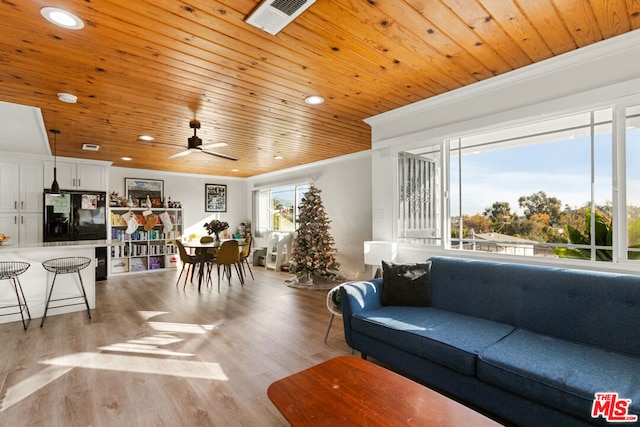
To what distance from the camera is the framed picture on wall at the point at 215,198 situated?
838 centimetres

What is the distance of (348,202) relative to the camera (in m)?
6.17

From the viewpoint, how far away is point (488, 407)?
5.99ft

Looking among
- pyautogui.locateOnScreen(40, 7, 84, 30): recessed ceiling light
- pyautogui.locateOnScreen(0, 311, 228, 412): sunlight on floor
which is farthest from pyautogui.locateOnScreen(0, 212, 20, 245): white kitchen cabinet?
pyautogui.locateOnScreen(40, 7, 84, 30): recessed ceiling light

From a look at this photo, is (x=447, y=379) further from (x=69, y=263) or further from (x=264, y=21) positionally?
(x=69, y=263)

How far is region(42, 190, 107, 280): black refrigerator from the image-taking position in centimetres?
571

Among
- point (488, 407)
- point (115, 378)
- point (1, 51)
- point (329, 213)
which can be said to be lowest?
point (115, 378)

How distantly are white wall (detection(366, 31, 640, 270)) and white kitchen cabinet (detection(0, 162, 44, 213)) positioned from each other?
6.05 metres

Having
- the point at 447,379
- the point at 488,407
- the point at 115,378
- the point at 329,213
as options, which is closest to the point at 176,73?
the point at 115,378

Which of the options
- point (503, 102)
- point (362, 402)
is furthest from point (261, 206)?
point (362, 402)

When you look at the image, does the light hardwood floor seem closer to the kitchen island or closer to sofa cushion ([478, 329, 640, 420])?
the kitchen island

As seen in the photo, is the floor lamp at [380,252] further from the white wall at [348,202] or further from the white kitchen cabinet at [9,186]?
the white kitchen cabinet at [9,186]

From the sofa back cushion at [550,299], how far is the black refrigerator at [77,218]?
641cm

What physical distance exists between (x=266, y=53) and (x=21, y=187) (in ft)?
19.2

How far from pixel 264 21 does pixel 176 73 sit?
113 centimetres
